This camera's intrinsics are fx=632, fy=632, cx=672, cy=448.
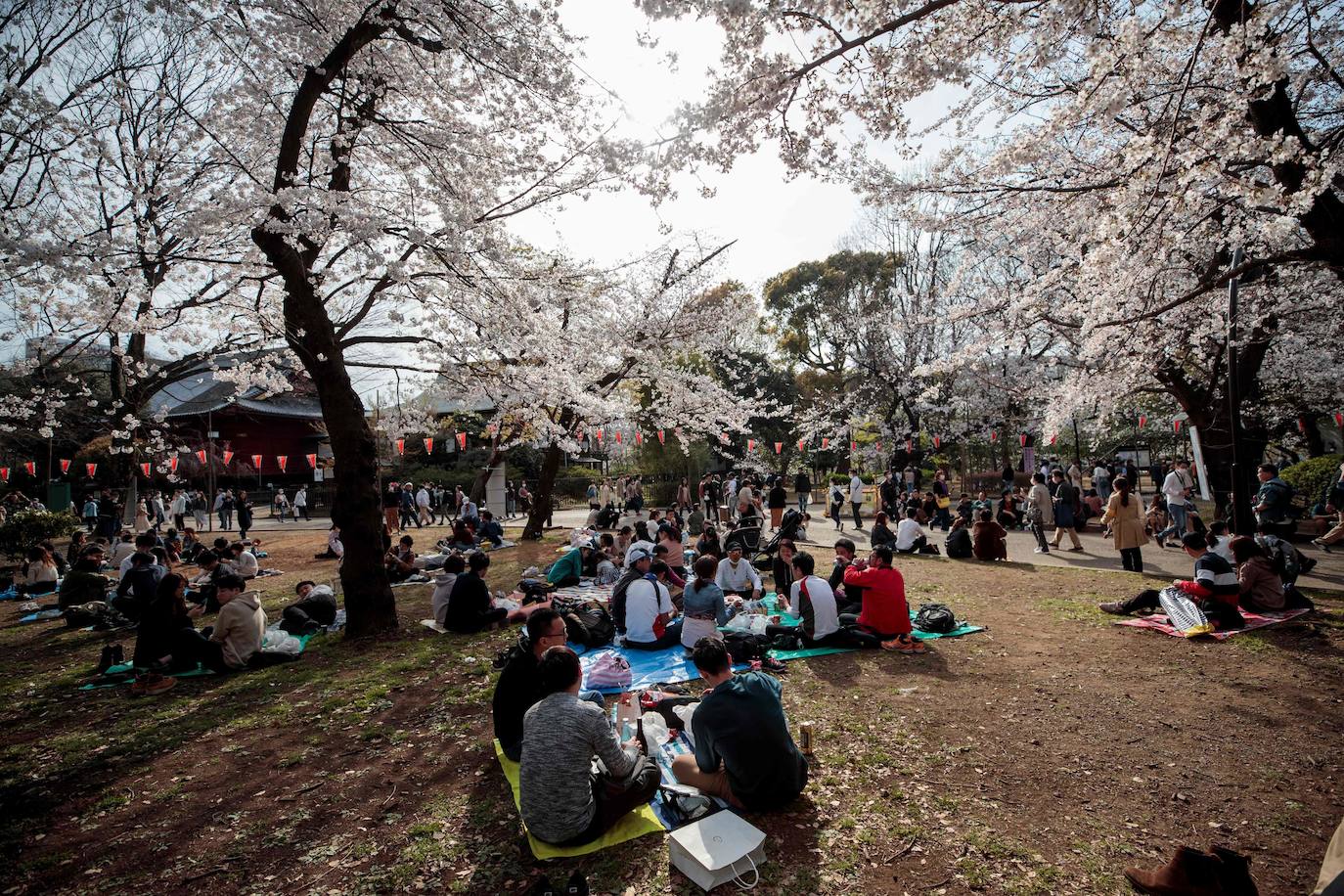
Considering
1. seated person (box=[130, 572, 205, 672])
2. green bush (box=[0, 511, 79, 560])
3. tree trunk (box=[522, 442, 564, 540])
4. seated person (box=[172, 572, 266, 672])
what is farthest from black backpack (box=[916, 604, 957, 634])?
green bush (box=[0, 511, 79, 560])

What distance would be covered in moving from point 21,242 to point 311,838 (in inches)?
237

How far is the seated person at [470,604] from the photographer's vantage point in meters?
7.85

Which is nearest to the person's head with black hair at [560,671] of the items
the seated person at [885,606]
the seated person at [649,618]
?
the seated person at [649,618]

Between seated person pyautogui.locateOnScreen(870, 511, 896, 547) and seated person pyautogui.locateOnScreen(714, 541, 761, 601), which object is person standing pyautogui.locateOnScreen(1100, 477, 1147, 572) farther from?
seated person pyautogui.locateOnScreen(714, 541, 761, 601)

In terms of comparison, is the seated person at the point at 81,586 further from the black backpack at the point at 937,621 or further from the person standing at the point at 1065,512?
the person standing at the point at 1065,512

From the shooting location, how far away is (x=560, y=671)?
328cm

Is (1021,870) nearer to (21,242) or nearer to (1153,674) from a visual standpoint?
(1153,674)

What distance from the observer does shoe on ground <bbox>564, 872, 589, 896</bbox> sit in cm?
279

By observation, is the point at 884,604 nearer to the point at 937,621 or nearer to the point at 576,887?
the point at 937,621

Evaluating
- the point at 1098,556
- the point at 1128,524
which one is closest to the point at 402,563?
the point at 1128,524

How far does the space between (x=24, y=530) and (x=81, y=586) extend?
8.99 meters

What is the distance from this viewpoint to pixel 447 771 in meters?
4.28

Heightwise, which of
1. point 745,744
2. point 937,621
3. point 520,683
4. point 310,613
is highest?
point 520,683

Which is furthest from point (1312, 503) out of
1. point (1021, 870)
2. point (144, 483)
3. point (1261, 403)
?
point (144, 483)
